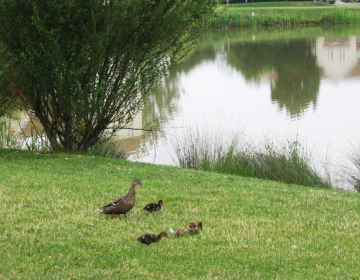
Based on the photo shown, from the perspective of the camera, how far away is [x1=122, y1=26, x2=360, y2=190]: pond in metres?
18.3

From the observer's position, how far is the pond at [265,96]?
18.3m

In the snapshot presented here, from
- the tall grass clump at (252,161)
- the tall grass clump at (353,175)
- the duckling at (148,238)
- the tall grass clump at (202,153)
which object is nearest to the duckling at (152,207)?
the duckling at (148,238)

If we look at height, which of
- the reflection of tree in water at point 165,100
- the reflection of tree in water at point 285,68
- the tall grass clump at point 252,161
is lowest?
the reflection of tree in water at point 285,68

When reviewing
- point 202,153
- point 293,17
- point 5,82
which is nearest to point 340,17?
point 293,17

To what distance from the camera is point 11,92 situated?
12.8 m

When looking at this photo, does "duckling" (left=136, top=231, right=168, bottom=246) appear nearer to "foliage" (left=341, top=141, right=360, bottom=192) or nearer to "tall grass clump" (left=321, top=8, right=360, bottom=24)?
"foliage" (left=341, top=141, right=360, bottom=192)

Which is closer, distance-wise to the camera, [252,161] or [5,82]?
[5,82]

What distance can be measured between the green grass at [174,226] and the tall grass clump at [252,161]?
2.01 m

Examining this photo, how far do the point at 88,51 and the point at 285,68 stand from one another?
82.1ft

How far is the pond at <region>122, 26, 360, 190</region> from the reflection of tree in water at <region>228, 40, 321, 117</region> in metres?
0.05

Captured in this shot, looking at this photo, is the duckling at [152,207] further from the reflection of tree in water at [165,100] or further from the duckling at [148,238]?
the reflection of tree in water at [165,100]

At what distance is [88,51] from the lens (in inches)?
475

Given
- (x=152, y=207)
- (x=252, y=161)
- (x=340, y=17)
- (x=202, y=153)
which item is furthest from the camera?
(x=340, y=17)

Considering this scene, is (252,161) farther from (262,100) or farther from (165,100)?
(165,100)
